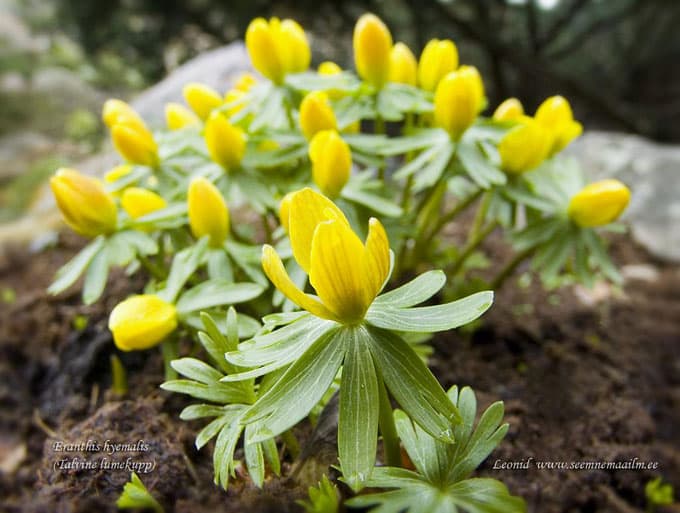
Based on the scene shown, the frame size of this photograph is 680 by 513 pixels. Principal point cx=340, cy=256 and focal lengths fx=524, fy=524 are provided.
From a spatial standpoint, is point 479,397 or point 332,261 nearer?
point 332,261

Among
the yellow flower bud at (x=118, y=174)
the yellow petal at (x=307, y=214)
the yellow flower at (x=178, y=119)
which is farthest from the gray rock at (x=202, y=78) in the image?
the yellow petal at (x=307, y=214)

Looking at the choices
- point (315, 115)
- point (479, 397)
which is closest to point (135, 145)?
point (315, 115)

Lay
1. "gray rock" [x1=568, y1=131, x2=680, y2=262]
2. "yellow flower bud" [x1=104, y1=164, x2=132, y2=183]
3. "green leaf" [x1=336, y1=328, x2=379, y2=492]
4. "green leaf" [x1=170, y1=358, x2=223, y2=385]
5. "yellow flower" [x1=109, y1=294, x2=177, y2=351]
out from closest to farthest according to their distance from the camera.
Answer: "green leaf" [x1=336, y1=328, x2=379, y2=492] < "green leaf" [x1=170, y1=358, x2=223, y2=385] < "yellow flower" [x1=109, y1=294, x2=177, y2=351] < "yellow flower bud" [x1=104, y1=164, x2=132, y2=183] < "gray rock" [x1=568, y1=131, x2=680, y2=262]

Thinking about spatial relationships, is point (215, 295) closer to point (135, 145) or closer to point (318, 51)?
point (135, 145)

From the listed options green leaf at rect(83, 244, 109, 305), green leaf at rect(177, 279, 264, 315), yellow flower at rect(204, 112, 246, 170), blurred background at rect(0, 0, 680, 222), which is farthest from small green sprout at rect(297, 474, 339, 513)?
blurred background at rect(0, 0, 680, 222)

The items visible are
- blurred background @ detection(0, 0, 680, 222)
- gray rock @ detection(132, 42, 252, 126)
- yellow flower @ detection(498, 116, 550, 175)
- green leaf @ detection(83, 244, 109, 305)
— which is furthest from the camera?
blurred background @ detection(0, 0, 680, 222)

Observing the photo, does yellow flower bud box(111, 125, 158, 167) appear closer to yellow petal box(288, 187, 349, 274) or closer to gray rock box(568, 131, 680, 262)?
yellow petal box(288, 187, 349, 274)
